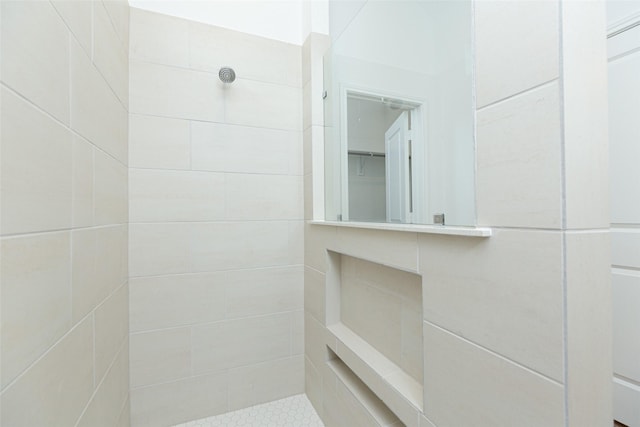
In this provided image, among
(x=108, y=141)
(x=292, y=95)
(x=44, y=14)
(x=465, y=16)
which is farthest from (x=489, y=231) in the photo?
(x=292, y=95)

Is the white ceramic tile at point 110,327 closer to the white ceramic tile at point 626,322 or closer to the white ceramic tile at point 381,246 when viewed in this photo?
the white ceramic tile at point 381,246

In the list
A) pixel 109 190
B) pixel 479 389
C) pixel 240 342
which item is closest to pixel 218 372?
pixel 240 342

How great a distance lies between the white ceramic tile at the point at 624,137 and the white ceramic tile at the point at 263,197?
1515 millimetres

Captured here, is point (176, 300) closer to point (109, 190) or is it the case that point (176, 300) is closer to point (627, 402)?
point (109, 190)

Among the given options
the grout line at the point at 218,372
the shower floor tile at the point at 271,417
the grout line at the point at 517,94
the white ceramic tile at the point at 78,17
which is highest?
the white ceramic tile at the point at 78,17

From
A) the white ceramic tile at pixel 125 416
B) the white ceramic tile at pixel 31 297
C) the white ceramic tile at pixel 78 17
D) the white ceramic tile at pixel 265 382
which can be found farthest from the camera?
the white ceramic tile at pixel 265 382

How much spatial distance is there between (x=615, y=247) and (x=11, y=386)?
2.03m

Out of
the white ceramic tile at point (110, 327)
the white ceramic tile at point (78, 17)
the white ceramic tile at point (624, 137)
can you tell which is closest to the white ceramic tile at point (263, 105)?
the white ceramic tile at point (78, 17)

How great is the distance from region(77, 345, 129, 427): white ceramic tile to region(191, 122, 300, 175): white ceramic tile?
0.95 metres

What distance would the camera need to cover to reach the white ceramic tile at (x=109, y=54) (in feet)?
2.97

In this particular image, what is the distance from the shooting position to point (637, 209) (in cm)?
118

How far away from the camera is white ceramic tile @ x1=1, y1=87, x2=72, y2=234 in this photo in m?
0.48

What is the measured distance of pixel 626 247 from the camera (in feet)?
3.99

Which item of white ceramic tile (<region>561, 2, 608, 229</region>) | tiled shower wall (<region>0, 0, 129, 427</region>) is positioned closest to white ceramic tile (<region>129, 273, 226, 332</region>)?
tiled shower wall (<region>0, 0, 129, 427</region>)
